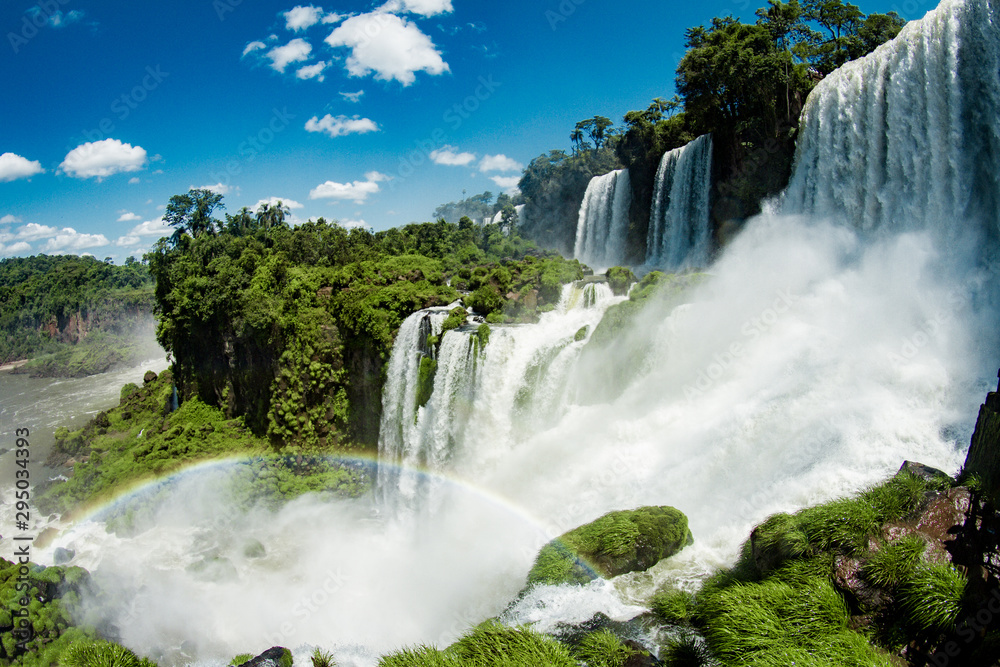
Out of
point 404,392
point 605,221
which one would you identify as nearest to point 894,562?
point 404,392

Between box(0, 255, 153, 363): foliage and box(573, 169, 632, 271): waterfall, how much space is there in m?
43.7

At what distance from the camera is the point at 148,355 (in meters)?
46.9

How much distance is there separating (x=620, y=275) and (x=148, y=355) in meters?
46.0

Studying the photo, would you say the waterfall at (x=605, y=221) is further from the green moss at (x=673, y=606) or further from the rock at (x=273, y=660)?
the rock at (x=273, y=660)

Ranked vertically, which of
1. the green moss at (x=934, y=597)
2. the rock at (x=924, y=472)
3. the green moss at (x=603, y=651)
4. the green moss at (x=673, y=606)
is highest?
the rock at (x=924, y=472)

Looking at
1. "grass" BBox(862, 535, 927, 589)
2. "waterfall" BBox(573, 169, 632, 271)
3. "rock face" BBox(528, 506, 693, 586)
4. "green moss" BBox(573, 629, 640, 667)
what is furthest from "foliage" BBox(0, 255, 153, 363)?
"grass" BBox(862, 535, 927, 589)

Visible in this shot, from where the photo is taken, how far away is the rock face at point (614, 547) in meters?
8.14

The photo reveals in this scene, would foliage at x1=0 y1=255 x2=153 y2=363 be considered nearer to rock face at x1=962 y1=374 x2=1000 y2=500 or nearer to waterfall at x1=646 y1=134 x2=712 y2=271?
waterfall at x1=646 y1=134 x2=712 y2=271

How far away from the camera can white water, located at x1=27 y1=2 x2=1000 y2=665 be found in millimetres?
9344

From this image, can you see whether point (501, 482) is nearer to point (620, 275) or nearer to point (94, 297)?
point (620, 275)

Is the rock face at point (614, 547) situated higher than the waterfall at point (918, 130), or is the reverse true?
the waterfall at point (918, 130)

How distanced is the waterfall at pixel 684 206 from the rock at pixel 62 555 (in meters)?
23.3

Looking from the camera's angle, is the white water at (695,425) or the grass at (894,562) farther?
the white water at (695,425)

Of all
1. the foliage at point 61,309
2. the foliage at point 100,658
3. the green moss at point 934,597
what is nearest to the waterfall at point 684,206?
the green moss at point 934,597
